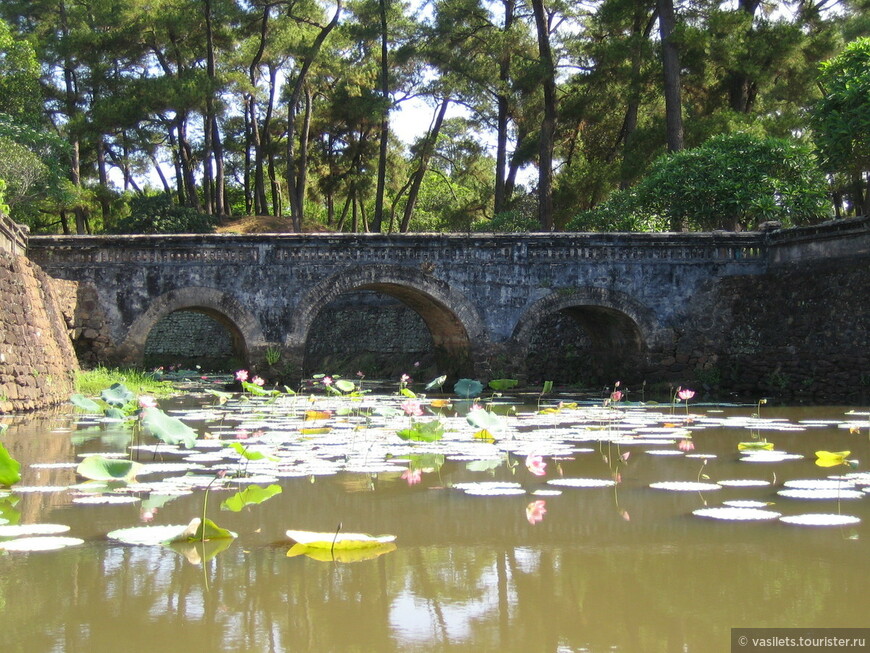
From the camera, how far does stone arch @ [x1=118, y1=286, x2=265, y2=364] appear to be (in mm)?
14219

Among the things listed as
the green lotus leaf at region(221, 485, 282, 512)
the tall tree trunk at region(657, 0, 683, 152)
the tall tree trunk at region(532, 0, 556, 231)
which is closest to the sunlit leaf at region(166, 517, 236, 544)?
the green lotus leaf at region(221, 485, 282, 512)

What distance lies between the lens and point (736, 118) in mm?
18188

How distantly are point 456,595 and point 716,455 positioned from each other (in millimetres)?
3677

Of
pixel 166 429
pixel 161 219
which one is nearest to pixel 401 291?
pixel 161 219

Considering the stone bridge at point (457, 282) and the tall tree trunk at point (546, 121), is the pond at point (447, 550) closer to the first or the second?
the stone bridge at point (457, 282)

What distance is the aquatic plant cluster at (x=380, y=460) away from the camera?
11.9ft

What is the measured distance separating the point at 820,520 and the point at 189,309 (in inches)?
474

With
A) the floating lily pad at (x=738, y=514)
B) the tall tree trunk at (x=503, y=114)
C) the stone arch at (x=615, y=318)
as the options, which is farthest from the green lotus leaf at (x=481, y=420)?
the tall tree trunk at (x=503, y=114)

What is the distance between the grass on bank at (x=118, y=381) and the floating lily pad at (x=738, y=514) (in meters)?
8.11

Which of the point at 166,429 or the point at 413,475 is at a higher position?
the point at 166,429

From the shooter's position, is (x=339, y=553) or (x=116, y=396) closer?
(x=339, y=553)

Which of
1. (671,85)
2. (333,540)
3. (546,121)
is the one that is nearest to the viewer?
(333,540)

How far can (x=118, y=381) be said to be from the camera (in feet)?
39.6

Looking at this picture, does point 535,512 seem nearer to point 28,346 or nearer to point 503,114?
point 28,346
